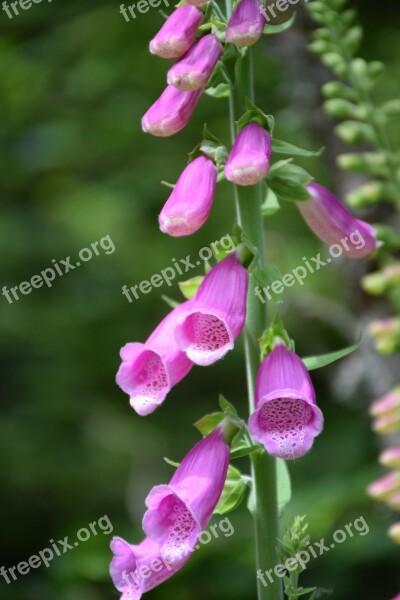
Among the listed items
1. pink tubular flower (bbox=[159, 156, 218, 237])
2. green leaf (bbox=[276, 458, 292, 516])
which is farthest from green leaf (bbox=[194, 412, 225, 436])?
pink tubular flower (bbox=[159, 156, 218, 237])

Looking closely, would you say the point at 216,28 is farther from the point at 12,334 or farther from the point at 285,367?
the point at 12,334

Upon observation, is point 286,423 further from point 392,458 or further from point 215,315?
point 392,458

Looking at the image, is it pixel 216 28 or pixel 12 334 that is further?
pixel 12 334

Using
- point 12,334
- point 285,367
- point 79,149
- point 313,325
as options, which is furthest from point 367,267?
point 12,334

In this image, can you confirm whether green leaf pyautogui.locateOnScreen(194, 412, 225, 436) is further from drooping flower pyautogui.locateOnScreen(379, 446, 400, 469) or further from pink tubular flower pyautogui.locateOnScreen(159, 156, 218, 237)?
drooping flower pyautogui.locateOnScreen(379, 446, 400, 469)

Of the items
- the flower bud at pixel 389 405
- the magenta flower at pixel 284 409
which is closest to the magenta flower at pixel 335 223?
the magenta flower at pixel 284 409

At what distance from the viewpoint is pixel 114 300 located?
429cm

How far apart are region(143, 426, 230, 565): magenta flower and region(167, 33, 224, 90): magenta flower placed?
1.75ft

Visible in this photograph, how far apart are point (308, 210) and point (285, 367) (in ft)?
1.10

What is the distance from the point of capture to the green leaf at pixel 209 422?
1460 millimetres

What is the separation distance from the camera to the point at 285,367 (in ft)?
4.48
